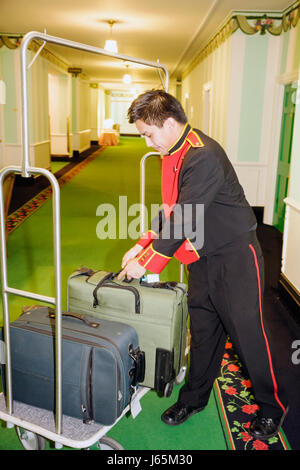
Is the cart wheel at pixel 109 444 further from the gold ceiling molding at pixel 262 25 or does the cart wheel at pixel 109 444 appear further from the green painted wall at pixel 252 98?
the gold ceiling molding at pixel 262 25

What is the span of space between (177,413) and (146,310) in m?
0.61

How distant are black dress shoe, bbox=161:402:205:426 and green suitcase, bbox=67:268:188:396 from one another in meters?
0.24

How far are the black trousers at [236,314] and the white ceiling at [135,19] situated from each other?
490 cm

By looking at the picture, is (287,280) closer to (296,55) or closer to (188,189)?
(188,189)

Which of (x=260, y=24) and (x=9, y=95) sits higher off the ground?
(x=260, y=24)

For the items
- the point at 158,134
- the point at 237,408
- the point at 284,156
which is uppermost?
the point at 158,134

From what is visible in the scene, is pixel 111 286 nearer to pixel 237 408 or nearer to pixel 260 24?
pixel 237 408

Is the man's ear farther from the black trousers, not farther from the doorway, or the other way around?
the doorway

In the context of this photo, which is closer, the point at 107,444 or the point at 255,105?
the point at 107,444

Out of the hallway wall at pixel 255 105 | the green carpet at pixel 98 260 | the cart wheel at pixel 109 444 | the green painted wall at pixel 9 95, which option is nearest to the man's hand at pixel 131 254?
the cart wheel at pixel 109 444

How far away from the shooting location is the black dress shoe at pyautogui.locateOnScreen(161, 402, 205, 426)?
2.07 m

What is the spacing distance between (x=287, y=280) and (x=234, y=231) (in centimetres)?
202

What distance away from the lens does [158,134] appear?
172 cm

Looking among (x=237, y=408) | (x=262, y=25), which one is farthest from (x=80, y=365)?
(x=262, y=25)
